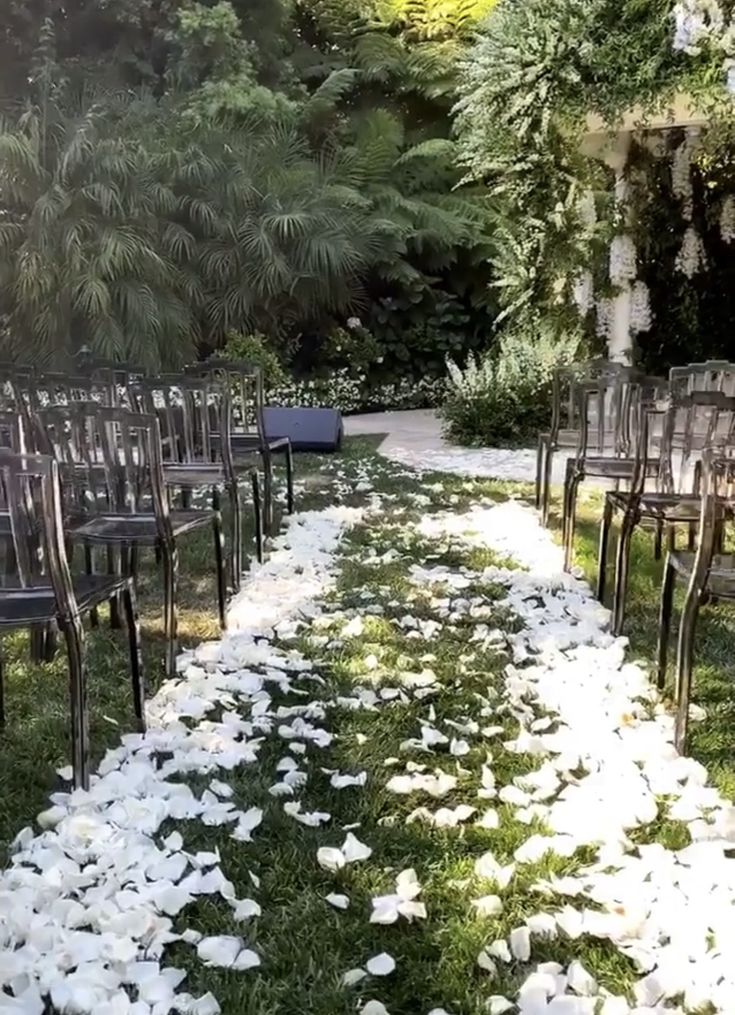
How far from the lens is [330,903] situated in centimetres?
190

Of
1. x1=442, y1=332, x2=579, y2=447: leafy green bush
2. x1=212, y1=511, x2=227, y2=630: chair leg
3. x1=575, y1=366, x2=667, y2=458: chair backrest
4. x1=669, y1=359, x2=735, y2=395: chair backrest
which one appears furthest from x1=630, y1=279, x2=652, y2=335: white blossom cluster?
x1=212, y1=511, x2=227, y2=630: chair leg

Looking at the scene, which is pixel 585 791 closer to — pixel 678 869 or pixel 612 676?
pixel 678 869

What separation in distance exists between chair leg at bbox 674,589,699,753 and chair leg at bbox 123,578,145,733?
4.48ft

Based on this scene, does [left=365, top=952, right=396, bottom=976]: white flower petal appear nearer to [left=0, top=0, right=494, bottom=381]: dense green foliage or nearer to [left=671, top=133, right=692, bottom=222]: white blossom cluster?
[left=0, top=0, right=494, bottom=381]: dense green foliage

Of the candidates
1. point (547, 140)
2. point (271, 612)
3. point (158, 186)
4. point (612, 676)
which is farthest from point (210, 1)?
point (612, 676)

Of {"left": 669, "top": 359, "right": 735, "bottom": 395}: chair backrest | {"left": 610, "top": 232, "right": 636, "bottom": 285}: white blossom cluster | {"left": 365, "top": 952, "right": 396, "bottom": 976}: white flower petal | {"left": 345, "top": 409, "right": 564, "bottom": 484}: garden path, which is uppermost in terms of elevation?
{"left": 610, "top": 232, "right": 636, "bottom": 285}: white blossom cluster

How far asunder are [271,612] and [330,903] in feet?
6.08

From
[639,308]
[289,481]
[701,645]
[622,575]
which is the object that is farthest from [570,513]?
[639,308]

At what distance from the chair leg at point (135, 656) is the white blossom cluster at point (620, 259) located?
282 inches

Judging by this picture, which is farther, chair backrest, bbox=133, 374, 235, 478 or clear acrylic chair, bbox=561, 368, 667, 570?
clear acrylic chair, bbox=561, 368, 667, 570

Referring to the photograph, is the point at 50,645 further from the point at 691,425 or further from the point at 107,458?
the point at 691,425

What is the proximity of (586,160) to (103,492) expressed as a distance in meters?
6.66

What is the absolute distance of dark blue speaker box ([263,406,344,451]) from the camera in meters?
7.39

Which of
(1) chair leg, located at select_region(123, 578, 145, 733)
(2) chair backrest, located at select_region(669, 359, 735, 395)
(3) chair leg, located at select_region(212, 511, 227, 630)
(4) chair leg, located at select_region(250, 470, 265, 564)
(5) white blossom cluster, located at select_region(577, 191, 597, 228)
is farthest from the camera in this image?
(5) white blossom cluster, located at select_region(577, 191, 597, 228)
